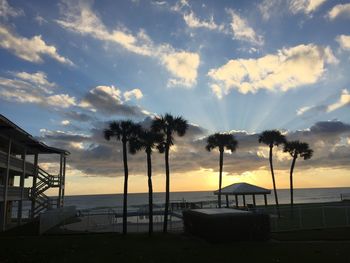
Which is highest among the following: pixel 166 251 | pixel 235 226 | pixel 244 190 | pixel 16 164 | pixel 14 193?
pixel 16 164

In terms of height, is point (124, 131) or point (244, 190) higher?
point (124, 131)

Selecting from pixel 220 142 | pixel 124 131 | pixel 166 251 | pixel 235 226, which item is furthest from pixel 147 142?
pixel 220 142

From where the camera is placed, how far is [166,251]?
1755cm

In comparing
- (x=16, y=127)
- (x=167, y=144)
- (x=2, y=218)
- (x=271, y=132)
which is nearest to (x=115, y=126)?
(x=167, y=144)

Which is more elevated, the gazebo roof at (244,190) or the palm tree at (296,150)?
the palm tree at (296,150)

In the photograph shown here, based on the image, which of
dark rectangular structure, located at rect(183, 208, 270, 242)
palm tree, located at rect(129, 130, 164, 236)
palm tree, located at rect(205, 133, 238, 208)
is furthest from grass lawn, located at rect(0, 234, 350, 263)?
palm tree, located at rect(205, 133, 238, 208)

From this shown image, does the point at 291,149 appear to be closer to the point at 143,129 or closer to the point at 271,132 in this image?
the point at 271,132

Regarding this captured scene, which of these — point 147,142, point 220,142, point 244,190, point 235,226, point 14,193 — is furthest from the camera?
point 220,142

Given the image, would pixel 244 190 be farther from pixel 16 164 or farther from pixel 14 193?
pixel 16 164

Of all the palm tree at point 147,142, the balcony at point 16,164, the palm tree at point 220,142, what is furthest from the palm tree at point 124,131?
the palm tree at point 220,142

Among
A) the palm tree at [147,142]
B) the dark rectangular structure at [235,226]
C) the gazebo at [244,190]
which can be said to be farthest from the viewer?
the gazebo at [244,190]

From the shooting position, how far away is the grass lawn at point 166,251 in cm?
1534

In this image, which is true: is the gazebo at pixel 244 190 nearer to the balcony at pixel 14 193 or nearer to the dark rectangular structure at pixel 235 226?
the dark rectangular structure at pixel 235 226

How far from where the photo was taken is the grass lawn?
15.3m
